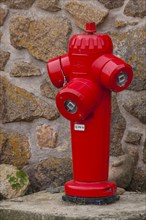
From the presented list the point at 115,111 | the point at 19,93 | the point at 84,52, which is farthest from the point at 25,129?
the point at 84,52

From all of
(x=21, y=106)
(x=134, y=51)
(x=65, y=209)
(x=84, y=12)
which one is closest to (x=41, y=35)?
(x=84, y=12)

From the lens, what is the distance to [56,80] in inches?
141

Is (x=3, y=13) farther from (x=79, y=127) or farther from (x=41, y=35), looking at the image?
(x=79, y=127)

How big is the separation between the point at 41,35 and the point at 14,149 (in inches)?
24.2

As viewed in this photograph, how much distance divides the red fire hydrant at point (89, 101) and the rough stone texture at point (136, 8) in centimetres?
37

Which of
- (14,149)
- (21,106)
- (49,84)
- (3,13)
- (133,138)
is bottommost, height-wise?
(14,149)

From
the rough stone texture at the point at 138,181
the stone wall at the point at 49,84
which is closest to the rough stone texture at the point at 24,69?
the stone wall at the point at 49,84

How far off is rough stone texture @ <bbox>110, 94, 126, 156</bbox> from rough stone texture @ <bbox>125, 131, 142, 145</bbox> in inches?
1.5

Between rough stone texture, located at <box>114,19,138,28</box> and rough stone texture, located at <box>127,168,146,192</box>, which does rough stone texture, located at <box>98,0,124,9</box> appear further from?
rough stone texture, located at <box>127,168,146,192</box>

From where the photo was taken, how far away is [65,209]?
3.52m

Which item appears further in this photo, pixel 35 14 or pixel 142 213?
pixel 35 14

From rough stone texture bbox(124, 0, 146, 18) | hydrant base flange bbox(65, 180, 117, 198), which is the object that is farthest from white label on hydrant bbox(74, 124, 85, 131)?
rough stone texture bbox(124, 0, 146, 18)

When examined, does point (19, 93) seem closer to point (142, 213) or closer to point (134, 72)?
point (134, 72)

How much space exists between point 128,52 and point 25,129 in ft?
2.31
